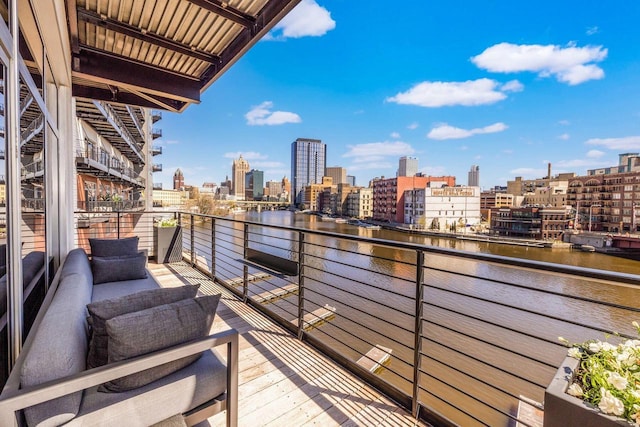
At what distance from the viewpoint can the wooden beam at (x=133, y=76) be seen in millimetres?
2631

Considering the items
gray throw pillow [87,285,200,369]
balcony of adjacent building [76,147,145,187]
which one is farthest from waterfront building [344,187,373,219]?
gray throw pillow [87,285,200,369]

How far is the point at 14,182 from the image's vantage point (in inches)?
44.1

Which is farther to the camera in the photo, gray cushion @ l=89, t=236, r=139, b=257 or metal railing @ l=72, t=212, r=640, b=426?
gray cushion @ l=89, t=236, r=139, b=257

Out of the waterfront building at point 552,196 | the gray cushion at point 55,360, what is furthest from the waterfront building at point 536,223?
the gray cushion at point 55,360

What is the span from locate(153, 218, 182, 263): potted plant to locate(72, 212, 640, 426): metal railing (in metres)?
0.20

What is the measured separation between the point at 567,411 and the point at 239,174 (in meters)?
115

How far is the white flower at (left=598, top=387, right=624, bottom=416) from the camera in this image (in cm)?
74

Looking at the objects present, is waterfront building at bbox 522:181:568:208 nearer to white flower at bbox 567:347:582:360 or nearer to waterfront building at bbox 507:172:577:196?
waterfront building at bbox 507:172:577:196

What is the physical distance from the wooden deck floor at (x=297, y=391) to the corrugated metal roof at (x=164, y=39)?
7.50 feet

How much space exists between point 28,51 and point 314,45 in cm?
2116

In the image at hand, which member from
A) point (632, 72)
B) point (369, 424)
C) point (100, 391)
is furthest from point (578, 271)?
point (632, 72)

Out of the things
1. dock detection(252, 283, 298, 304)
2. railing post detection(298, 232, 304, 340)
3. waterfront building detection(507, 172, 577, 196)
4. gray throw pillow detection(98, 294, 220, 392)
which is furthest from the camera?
waterfront building detection(507, 172, 577, 196)

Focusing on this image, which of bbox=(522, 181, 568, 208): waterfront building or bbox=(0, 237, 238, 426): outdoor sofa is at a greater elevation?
bbox=(522, 181, 568, 208): waterfront building

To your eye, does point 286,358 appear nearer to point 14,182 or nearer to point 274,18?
point 14,182
